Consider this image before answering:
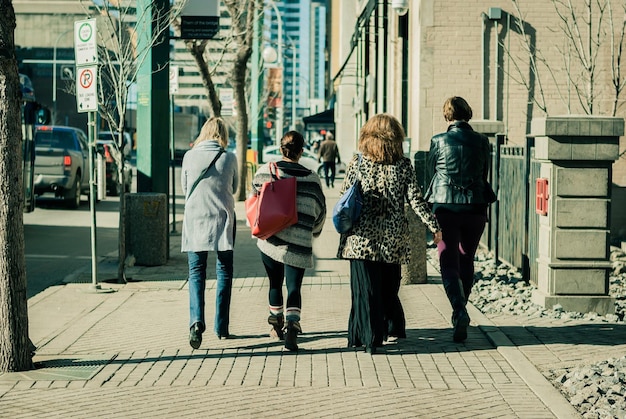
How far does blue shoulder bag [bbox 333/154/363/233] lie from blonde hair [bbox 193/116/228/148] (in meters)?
1.21

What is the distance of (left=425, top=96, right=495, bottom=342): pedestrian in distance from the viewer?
7867 mm

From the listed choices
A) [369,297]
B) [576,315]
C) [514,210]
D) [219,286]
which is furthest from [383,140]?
[514,210]

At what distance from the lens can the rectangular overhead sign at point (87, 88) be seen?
10.3 metres

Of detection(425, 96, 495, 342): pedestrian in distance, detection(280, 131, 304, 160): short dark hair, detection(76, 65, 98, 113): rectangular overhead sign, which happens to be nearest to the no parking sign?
detection(76, 65, 98, 113): rectangular overhead sign

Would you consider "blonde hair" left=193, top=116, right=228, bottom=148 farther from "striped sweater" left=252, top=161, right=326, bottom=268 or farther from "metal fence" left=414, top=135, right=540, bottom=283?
"metal fence" left=414, top=135, right=540, bottom=283

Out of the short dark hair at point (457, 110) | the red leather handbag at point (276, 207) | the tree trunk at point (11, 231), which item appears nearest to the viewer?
the tree trunk at point (11, 231)

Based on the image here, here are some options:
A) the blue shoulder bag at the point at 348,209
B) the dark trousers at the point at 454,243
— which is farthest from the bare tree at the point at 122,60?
the dark trousers at the point at 454,243

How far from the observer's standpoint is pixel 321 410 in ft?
19.1

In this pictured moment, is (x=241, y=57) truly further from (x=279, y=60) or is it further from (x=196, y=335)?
(x=279, y=60)

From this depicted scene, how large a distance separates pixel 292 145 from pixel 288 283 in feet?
3.54

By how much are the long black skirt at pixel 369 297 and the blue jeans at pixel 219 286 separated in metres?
1.05

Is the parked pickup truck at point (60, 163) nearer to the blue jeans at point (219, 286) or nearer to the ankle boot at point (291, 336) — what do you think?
the blue jeans at point (219, 286)

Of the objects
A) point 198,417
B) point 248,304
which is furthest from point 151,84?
point 198,417

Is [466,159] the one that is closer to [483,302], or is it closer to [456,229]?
[456,229]
